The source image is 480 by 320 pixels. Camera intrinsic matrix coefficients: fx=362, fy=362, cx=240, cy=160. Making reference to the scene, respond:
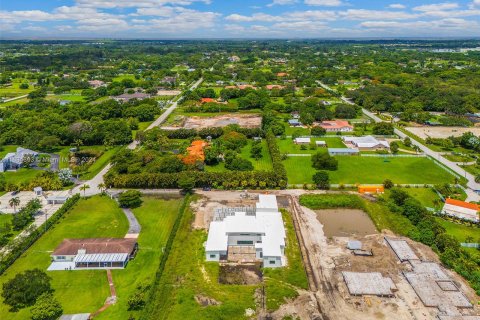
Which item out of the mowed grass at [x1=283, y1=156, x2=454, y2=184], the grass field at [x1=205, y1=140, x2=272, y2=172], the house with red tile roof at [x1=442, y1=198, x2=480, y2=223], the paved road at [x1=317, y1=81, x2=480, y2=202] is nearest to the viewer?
the house with red tile roof at [x1=442, y1=198, x2=480, y2=223]

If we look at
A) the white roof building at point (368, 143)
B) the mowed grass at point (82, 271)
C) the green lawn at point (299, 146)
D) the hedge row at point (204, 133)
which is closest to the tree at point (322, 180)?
the green lawn at point (299, 146)

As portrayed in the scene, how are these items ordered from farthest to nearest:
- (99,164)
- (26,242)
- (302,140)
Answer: (302,140)
(99,164)
(26,242)

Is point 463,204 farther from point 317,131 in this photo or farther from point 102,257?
→ point 102,257

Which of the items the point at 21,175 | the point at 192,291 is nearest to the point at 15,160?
the point at 21,175

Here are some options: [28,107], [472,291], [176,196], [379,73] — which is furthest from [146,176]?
[379,73]

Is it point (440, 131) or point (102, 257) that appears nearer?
point (102, 257)

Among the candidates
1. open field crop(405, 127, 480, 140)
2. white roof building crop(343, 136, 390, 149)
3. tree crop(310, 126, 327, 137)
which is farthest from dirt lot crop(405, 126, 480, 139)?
tree crop(310, 126, 327, 137)

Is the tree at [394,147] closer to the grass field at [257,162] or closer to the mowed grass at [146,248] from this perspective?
the grass field at [257,162]

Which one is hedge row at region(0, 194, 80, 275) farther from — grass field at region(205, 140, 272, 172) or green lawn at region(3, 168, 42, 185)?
grass field at region(205, 140, 272, 172)

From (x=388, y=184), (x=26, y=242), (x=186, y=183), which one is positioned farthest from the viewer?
(x=388, y=184)
